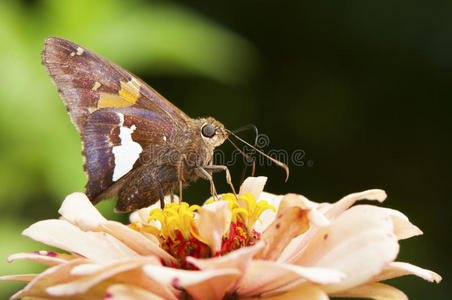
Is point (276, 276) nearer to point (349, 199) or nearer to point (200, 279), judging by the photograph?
point (200, 279)

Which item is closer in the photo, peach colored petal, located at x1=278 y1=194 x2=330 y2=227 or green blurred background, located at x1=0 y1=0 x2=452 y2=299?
peach colored petal, located at x1=278 y1=194 x2=330 y2=227

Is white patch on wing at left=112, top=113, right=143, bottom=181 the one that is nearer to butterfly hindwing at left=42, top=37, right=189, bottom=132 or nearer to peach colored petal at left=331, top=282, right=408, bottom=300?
butterfly hindwing at left=42, top=37, right=189, bottom=132

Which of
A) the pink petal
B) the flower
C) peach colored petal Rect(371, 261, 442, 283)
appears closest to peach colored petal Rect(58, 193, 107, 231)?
the flower

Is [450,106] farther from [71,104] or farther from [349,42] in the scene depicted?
[71,104]

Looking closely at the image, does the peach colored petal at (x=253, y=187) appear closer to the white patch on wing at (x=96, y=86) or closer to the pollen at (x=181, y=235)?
the pollen at (x=181, y=235)

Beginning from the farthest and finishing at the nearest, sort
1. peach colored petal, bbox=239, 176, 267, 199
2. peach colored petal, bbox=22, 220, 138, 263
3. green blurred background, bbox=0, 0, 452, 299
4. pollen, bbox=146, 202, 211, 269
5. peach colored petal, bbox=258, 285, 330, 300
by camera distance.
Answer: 1. green blurred background, bbox=0, 0, 452, 299
2. peach colored petal, bbox=239, 176, 267, 199
3. pollen, bbox=146, 202, 211, 269
4. peach colored petal, bbox=22, 220, 138, 263
5. peach colored petal, bbox=258, 285, 330, 300

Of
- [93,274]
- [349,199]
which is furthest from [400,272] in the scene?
[93,274]
